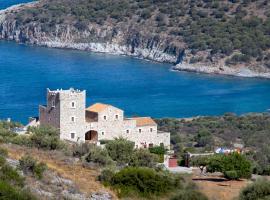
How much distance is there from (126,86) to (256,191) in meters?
70.3

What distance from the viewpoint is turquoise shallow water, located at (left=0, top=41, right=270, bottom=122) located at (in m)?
82.3

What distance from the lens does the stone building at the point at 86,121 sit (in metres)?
44.8

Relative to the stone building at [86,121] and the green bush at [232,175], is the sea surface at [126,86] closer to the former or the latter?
the stone building at [86,121]

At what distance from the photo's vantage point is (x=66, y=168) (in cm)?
2644

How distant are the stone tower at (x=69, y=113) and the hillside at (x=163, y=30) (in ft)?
203

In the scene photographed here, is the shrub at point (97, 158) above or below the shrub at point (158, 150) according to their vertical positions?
below

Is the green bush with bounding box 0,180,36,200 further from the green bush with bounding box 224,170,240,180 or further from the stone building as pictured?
the stone building

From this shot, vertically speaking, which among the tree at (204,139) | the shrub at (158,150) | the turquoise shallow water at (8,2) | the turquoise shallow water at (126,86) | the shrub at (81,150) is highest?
the turquoise shallow water at (8,2)

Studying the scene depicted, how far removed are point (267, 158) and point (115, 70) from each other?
208 ft

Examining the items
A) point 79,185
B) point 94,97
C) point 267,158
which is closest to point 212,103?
point 94,97

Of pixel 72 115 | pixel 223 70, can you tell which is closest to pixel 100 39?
pixel 223 70

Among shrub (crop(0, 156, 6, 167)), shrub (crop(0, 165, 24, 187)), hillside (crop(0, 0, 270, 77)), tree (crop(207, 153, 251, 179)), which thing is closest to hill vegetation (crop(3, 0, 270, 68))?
hillside (crop(0, 0, 270, 77))

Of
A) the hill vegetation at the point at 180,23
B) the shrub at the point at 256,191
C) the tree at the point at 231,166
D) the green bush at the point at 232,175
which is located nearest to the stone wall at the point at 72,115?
the tree at the point at 231,166

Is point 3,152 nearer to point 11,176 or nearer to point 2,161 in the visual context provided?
point 2,161
